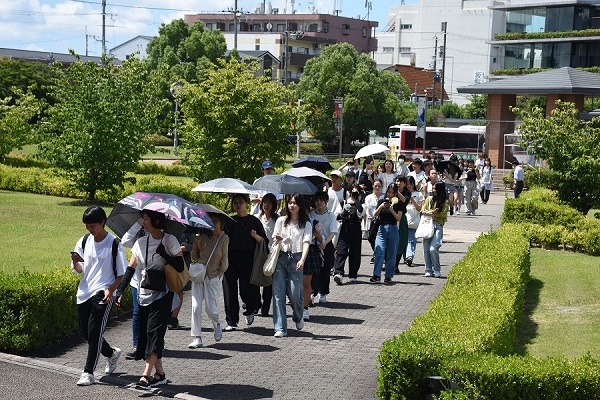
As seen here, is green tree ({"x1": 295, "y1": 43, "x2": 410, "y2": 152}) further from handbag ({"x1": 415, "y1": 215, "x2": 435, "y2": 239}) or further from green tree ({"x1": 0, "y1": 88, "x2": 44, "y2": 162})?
handbag ({"x1": 415, "y1": 215, "x2": 435, "y2": 239})

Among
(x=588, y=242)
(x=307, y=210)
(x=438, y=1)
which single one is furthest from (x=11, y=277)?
(x=438, y=1)

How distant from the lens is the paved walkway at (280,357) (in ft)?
29.5

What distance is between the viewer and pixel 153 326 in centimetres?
882

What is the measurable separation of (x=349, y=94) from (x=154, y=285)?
55974 millimetres

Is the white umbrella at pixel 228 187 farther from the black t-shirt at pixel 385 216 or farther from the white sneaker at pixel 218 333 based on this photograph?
the black t-shirt at pixel 385 216

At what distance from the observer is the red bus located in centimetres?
5481

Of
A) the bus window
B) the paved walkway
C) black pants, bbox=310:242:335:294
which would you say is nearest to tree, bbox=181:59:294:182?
the paved walkway

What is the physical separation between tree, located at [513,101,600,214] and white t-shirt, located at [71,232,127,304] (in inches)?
438

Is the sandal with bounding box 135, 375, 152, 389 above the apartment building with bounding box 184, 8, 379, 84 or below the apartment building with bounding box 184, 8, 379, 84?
below

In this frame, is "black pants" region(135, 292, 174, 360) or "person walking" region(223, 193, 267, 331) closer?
"black pants" region(135, 292, 174, 360)

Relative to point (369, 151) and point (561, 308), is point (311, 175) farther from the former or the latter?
point (369, 151)

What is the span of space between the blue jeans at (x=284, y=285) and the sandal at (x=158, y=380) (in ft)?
8.37

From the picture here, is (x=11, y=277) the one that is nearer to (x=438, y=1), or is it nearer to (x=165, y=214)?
(x=165, y=214)

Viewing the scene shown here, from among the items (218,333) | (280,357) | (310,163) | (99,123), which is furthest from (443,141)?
(280,357)
